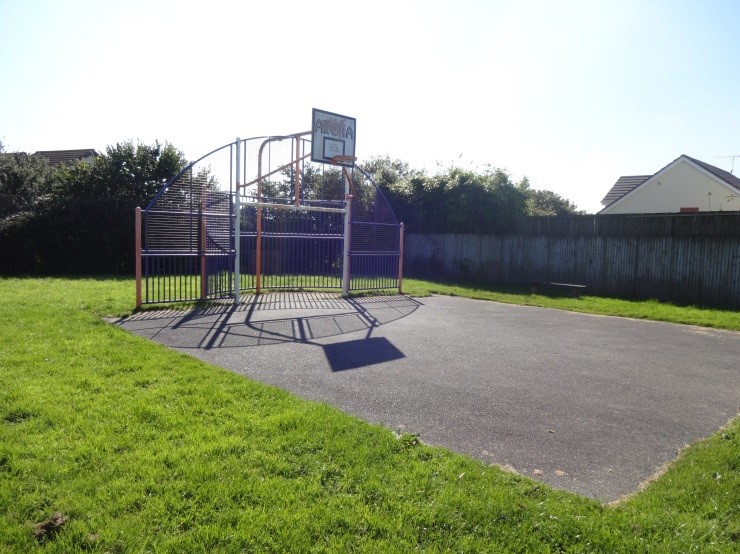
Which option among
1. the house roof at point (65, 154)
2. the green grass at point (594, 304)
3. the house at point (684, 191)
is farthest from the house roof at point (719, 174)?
the house roof at point (65, 154)

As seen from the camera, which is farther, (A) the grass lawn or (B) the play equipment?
(B) the play equipment

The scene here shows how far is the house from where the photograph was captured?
24.2 m

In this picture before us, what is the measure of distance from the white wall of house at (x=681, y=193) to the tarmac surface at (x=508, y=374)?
17.8 metres

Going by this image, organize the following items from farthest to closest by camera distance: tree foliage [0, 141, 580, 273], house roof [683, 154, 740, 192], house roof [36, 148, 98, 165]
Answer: house roof [36, 148, 98, 165] → house roof [683, 154, 740, 192] → tree foliage [0, 141, 580, 273]

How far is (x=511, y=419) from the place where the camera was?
187 inches

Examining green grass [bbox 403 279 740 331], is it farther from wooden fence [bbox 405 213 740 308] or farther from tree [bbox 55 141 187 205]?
tree [bbox 55 141 187 205]

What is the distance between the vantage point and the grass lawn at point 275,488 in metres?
2.71

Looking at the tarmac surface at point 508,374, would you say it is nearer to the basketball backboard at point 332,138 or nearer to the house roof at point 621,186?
the basketball backboard at point 332,138

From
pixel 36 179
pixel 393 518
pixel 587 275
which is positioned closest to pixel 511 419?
pixel 393 518

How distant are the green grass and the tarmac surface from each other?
2.66ft

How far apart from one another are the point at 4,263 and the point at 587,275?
1824cm

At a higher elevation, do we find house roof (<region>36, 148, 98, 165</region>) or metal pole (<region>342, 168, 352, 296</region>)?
house roof (<region>36, 148, 98, 165</region>)

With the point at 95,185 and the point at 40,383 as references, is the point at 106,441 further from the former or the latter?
the point at 95,185

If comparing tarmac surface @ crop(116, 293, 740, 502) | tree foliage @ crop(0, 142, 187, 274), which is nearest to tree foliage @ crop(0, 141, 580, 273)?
tree foliage @ crop(0, 142, 187, 274)
